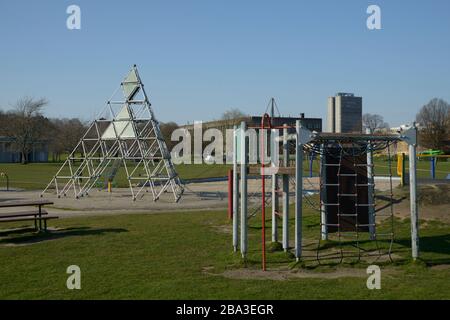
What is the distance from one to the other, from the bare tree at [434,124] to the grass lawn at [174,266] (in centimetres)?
7203

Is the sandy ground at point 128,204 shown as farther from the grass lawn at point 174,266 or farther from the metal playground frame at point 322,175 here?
the metal playground frame at point 322,175

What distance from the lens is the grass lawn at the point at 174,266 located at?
7.73m

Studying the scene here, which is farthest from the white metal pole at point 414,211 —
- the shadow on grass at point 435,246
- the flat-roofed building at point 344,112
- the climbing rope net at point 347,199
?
the flat-roofed building at point 344,112

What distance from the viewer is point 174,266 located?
9766 millimetres

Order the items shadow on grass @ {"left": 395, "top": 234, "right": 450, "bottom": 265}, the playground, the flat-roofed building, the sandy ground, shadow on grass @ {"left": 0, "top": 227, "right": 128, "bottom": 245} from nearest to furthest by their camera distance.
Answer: the playground, shadow on grass @ {"left": 395, "top": 234, "right": 450, "bottom": 265}, shadow on grass @ {"left": 0, "top": 227, "right": 128, "bottom": 245}, the sandy ground, the flat-roofed building

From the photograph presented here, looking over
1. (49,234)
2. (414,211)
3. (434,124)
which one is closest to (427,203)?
(414,211)

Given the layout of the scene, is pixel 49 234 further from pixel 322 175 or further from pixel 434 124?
pixel 434 124

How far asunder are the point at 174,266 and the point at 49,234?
5.68 m

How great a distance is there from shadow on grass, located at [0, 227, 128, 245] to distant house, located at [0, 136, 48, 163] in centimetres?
8140

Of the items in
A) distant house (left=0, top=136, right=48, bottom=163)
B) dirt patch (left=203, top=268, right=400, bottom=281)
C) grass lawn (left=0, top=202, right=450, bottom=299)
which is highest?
distant house (left=0, top=136, right=48, bottom=163)

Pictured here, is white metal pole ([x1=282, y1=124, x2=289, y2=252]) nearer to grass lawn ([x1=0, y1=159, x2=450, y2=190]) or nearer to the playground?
the playground

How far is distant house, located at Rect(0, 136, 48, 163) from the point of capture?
9506 cm

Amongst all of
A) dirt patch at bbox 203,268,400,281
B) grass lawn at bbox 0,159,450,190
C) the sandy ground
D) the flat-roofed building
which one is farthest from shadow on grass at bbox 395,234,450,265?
grass lawn at bbox 0,159,450,190

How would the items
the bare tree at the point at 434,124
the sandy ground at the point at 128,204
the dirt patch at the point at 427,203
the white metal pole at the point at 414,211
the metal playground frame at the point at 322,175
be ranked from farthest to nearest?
the bare tree at the point at 434,124
the sandy ground at the point at 128,204
the dirt patch at the point at 427,203
the white metal pole at the point at 414,211
the metal playground frame at the point at 322,175
